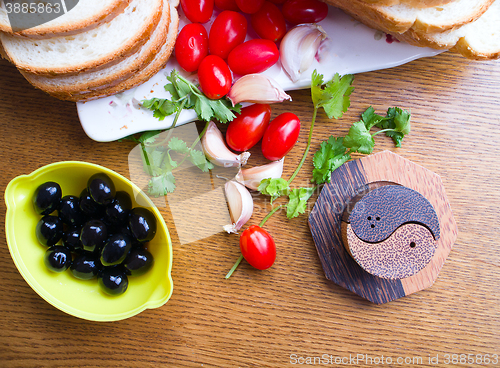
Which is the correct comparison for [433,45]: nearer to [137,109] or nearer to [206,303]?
[137,109]

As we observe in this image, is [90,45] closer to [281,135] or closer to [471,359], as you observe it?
[281,135]

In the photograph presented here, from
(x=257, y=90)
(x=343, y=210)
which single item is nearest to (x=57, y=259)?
(x=257, y=90)

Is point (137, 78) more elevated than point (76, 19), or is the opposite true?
point (76, 19)

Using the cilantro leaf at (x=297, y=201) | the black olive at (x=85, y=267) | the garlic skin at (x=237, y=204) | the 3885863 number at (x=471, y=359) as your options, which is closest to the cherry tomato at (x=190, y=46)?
the garlic skin at (x=237, y=204)

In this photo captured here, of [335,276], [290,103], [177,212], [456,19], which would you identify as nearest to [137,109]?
[177,212]

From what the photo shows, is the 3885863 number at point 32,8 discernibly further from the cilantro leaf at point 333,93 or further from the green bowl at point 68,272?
the cilantro leaf at point 333,93

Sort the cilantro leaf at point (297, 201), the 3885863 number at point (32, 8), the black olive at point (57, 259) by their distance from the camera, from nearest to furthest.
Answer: the 3885863 number at point (32, 8)
the black olive at point (57, 259)
the cilantro leaf at point (297, 201)

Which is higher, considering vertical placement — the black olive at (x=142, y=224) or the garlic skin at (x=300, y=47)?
the garlic skin at (x=300, y=47)
